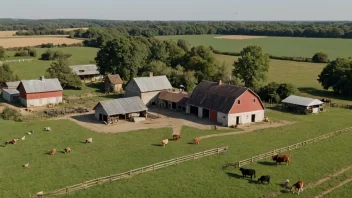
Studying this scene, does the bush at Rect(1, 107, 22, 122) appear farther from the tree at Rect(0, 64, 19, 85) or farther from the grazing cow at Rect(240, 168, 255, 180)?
the grazing cow at Rect(240, 168, 255, 180)

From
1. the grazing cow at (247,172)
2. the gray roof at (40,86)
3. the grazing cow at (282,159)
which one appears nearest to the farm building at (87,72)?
the gray roof at (40,86)

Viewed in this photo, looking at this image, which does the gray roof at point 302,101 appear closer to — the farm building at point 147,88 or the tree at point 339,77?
the tree at point 339,77

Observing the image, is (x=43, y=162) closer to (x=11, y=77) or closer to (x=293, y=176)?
(x=293, y=176)

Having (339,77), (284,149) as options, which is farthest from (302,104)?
(339,77)

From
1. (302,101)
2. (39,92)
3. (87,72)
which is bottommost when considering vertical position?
(302,101)

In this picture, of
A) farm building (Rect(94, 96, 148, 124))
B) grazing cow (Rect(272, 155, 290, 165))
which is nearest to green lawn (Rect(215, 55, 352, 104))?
farm building (Rect(94, 96, 148, 124))

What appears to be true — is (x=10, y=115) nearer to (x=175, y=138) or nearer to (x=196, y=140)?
(x=175, y=138)
